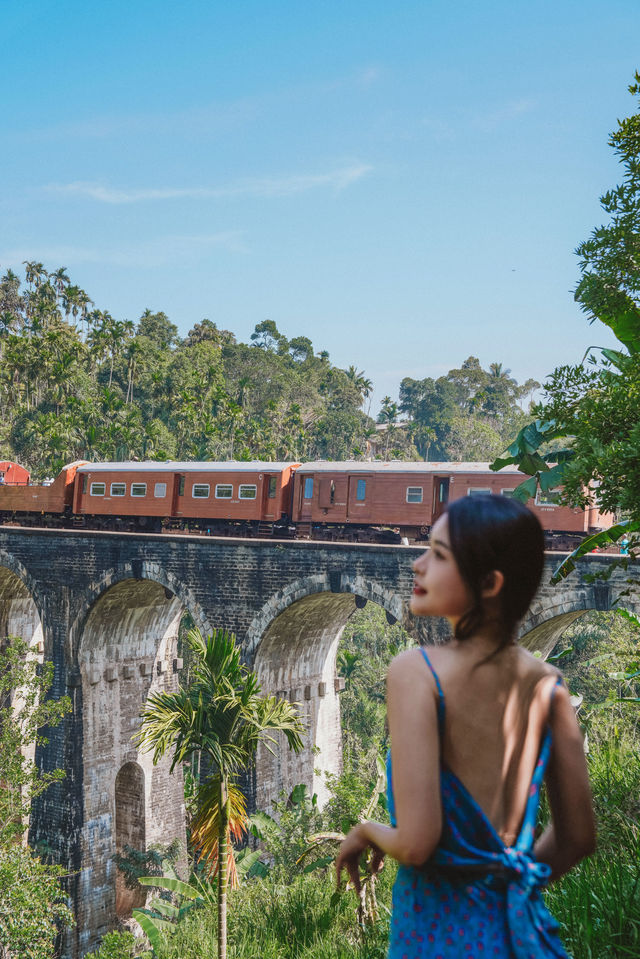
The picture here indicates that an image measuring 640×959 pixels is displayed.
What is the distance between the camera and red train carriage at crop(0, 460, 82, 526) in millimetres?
23438

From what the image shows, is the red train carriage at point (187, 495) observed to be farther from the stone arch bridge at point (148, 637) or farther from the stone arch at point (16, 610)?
the stone arch at point (16, 610)

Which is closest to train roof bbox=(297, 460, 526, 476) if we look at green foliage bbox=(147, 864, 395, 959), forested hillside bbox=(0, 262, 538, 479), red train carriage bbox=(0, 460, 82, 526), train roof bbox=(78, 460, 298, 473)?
train roof bbox=(78, 460, 298, 473)

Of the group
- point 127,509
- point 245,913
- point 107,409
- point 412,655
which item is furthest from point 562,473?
point 107,409

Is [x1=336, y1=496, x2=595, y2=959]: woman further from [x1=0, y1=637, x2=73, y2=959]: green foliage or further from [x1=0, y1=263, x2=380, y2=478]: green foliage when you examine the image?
[x1=0, y1=263, x2=380, y2=478]: green foliage

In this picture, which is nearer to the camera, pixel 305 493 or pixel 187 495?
pixel 305 493

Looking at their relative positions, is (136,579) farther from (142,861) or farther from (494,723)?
(494,723)

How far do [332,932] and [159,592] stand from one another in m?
14.9

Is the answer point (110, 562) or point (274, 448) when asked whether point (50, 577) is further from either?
point (274, 448)

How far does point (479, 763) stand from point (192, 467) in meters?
19.9

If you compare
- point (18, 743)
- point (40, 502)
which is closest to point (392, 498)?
point (18, 743)

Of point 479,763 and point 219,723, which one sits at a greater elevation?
point 479,763

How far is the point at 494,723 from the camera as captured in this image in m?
1.91

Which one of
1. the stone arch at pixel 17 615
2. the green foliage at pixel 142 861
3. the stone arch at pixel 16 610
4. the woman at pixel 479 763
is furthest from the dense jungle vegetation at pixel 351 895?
the stone arch at pixel 16 610

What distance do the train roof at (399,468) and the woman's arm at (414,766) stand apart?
16.7 m
